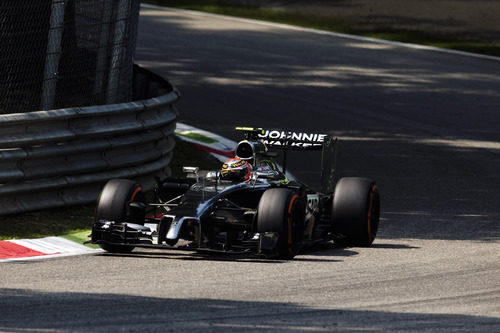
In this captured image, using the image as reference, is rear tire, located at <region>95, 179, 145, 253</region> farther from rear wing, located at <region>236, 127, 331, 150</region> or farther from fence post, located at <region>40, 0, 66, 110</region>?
fence post, located at <region>40, 0, 66, 110</region>

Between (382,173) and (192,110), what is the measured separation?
5.25 m

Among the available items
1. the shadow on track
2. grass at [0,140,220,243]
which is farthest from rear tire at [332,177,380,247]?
the shadow on track

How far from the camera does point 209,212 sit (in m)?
10.8

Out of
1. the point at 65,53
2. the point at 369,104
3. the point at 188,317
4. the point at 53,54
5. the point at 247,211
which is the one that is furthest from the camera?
the point at 369,104

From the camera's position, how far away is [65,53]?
12.9 m

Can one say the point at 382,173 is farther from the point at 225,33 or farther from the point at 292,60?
the point at 225,33

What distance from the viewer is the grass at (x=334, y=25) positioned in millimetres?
27266

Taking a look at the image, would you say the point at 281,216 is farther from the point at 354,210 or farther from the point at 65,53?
the point at 65,53

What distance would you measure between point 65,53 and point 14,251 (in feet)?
9.82

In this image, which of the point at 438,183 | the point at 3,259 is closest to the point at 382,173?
the point at 438,183

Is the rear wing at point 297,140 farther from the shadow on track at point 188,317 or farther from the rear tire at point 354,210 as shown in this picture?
the shadow on track at point 188,317

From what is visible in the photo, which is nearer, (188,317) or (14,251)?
(188,317)

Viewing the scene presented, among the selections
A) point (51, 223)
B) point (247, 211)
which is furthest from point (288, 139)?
point (51, 223)

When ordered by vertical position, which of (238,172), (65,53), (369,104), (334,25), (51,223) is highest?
(65,53)
